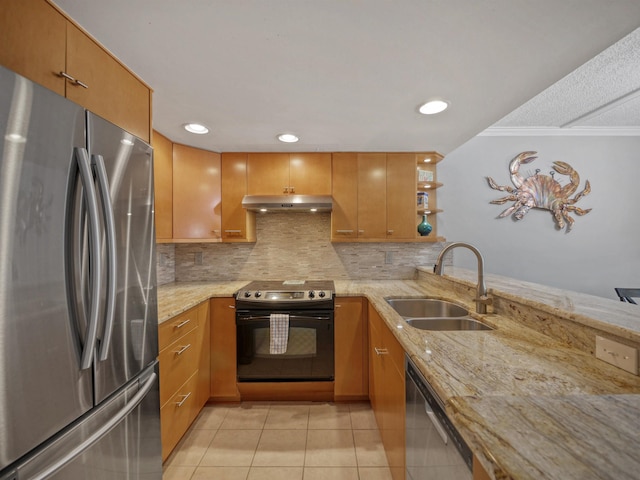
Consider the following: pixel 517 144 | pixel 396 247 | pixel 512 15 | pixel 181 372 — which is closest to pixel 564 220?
pixel 517 144

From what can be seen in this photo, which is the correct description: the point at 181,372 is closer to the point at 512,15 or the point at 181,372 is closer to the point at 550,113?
the point at 512,15

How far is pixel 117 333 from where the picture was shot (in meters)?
1.04

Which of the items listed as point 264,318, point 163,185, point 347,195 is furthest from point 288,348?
point 163,185

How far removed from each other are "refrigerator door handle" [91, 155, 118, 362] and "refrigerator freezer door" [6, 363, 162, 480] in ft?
0.77

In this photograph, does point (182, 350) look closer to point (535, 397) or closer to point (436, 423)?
point (436, 423)

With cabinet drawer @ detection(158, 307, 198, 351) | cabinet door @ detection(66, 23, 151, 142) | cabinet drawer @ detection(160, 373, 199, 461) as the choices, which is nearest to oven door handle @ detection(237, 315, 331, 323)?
cabinet drawer @ detection(158, 307, 198, 351)

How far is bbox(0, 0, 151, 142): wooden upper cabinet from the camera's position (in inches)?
32.6

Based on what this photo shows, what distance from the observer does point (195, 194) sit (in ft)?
8.23

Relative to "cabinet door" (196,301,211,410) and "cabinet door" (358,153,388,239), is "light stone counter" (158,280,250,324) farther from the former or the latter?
"cabinet door" (358,153,388,239)

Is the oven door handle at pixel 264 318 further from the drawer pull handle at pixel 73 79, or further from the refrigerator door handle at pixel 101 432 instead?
the drawer pull handle at pixel 73 79

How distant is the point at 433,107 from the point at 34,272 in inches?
81.2

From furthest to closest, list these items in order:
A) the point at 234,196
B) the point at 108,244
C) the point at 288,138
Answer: the point at 234,196 < the point at 288,138 < the point at 108,244

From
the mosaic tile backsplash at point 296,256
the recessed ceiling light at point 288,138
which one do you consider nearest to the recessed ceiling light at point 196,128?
the recessed ceiling light at point 288,138

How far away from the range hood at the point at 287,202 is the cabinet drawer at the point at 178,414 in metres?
1.44
